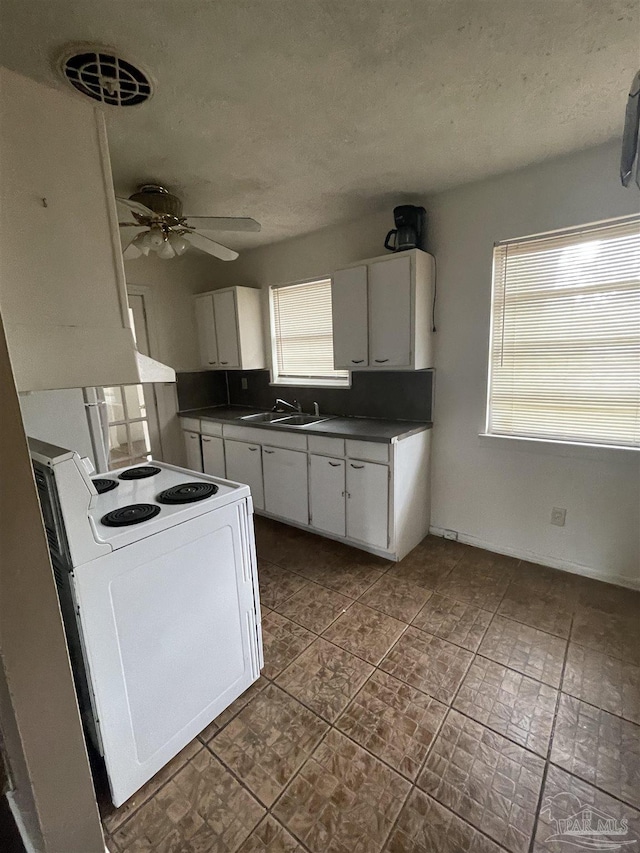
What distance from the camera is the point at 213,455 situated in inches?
148

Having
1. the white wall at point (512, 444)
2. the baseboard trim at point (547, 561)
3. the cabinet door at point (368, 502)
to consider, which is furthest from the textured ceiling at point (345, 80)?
the baseboard trim at point (547, 561)

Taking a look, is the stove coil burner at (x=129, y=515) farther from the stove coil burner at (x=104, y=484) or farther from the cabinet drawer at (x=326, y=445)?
the cabinet drawer at (x=326, y=445)

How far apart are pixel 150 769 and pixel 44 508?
1.02 meters

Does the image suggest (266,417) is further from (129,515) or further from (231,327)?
(129,515)

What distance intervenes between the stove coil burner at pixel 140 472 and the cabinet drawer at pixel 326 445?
1.24m

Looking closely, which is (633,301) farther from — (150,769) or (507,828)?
(150,769)

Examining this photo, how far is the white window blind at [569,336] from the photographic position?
7.09ft

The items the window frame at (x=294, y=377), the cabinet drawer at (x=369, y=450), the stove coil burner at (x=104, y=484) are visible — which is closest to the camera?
the stove coil burner at (x=104, y=484)

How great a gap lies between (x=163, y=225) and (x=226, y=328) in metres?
1.79

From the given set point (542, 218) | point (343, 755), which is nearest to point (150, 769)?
point (343, 755)

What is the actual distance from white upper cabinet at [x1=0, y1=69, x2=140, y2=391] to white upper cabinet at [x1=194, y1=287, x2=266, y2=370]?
2794 mm

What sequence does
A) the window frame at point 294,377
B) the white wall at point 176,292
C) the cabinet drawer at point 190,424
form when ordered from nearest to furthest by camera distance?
the window frame at point 294,377
the white wall at point 176,292
the cabinet drawer at point 190,424

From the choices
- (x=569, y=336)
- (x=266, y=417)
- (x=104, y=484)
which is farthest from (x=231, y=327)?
(x=569, y=336)

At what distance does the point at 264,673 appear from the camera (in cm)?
181
